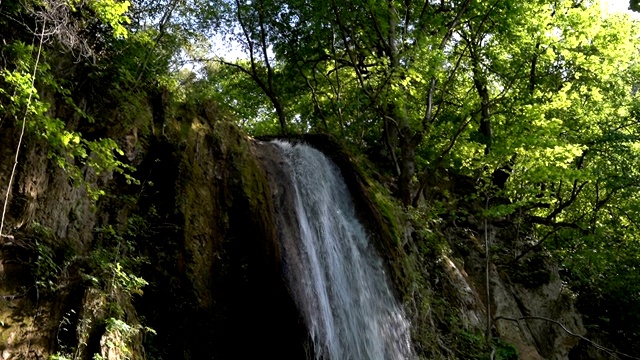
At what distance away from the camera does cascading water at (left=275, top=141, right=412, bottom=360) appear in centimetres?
642

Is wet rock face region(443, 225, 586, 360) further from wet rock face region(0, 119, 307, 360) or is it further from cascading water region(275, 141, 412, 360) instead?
wet rock face region(0, 119, 307, 360)

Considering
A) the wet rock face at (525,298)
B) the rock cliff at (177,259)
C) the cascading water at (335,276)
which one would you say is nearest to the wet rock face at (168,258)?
the rock cliff at (177,259)

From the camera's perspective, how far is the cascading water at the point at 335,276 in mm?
6422

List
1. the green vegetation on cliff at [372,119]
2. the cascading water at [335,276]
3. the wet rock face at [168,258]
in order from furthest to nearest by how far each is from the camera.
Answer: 1. the cascading water at [335,276]
2. the green vegetation on cliff at [372,119]
3. the wet rock face at [168,258]

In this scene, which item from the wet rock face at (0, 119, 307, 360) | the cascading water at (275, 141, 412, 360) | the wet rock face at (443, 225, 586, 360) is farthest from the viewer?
the wet rock face at (443, 225, 586, 360)

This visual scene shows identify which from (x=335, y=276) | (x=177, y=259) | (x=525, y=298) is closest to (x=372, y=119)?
(x=525, y=298)

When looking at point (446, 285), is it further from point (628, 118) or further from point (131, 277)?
point (628, 118)

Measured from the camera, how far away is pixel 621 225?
14.5 m

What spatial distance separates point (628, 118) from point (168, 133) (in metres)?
13.5

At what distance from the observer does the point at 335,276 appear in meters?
7.28

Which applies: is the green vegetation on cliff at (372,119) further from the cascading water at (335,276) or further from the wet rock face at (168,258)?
the cascading water at (335,276)

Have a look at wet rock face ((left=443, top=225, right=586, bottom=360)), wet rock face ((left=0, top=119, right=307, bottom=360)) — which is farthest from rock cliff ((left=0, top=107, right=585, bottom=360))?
wet rock face ((left=443, top=225, right=586, bottom=360))

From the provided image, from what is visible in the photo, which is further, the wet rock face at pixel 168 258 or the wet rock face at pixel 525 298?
the wet rock face at pixel 525 298

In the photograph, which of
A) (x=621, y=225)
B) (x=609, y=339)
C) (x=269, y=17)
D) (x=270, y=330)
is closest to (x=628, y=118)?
(x=621, y=225)
